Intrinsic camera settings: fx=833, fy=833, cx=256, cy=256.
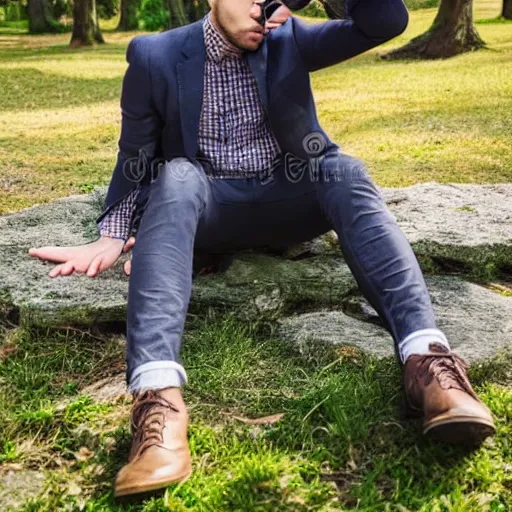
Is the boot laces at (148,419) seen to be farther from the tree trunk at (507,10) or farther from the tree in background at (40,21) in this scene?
the tree in background at (40,21)

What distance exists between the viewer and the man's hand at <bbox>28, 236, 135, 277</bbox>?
3.03 m

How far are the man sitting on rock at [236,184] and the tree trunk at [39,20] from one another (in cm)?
2650

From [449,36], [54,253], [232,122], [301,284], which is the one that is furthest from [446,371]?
[449,36]

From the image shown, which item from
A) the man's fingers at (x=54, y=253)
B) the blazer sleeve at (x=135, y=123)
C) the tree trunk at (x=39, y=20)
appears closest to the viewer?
the blazer sleeve at (x=135, y=123)

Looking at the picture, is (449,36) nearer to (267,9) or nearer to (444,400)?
(267,9)

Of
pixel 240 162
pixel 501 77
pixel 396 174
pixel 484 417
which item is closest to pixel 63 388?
Answer: pixel 240 162

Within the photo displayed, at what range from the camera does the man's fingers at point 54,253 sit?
3129mm

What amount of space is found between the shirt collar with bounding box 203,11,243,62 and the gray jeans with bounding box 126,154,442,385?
394mm

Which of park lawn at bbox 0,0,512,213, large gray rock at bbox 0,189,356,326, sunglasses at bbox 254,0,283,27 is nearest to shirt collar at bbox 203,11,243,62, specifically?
sunglasses at bbox 254,0,283,27

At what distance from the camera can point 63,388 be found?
2590 mm

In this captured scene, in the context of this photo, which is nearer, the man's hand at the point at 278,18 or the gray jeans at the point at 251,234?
the gray jeans at the point at 251,234

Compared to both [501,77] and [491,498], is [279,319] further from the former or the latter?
[501,77]

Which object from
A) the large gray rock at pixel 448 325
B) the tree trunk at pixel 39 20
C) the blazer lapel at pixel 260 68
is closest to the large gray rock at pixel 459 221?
the large gray rock at pixel 448 325

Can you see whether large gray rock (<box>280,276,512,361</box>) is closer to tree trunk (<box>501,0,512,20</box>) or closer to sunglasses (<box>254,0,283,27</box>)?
sunglasses (<box>254,0,283,27</box>)
